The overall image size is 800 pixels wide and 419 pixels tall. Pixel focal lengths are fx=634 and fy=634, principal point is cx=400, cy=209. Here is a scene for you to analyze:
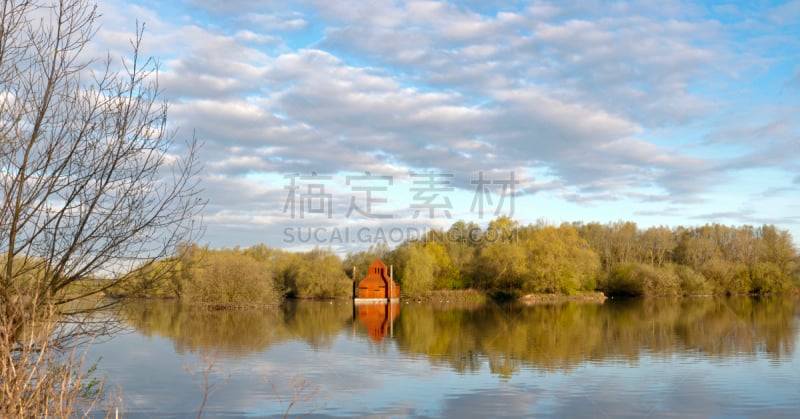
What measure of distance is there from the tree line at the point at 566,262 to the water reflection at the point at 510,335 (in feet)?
67.9

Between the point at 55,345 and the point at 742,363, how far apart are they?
18.0 m

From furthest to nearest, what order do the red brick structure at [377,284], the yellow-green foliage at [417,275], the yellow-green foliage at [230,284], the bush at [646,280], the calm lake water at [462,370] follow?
the bush at [646,280], the yellow-green foliage at [417,275], the red brick structure at [377,284], the yellow-green foliage at [230,284], the calm lake water at [462,370]

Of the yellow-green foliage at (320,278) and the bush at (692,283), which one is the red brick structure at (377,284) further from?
the bush at (692,283)

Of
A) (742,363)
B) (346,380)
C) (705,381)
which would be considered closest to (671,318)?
(742,363)

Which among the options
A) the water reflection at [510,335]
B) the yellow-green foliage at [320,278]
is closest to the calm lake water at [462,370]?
the water reflection at [510,335]

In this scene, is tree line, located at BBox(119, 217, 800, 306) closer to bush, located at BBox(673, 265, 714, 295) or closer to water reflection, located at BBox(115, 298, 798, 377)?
bush, located at BBox(673, 265, 714, 295)

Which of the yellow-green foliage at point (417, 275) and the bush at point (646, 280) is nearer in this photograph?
the yellow-green foliage at point (417, 275)

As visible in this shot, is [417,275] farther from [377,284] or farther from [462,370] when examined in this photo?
[462,370]

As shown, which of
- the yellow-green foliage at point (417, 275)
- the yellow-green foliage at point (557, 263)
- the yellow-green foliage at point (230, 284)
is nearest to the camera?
the yellow-green foliage at point (230, 284)

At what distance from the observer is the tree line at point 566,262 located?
64500 millimetres

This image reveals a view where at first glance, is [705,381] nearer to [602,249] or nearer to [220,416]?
[220,416]

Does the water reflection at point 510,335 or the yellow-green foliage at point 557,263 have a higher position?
the yellow-green foliage at point 557,263

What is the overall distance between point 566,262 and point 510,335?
127 feet

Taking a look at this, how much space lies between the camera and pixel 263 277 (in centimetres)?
4672
